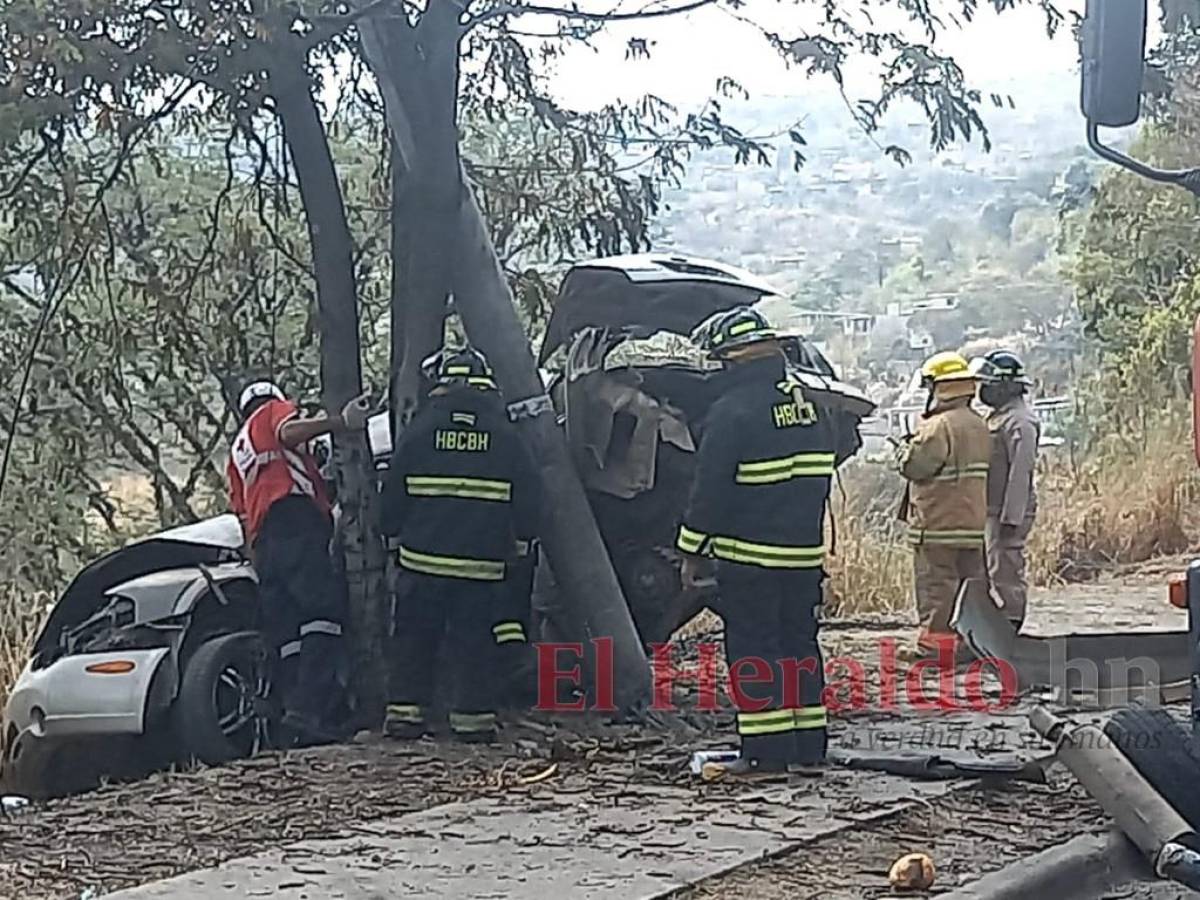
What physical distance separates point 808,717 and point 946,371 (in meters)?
3.23

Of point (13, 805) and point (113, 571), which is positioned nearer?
point (13, 805)

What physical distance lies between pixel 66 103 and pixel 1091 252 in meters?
14.6

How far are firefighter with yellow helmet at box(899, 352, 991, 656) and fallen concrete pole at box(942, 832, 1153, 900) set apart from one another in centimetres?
382

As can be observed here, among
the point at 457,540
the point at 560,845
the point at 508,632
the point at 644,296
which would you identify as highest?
the point at 644,296

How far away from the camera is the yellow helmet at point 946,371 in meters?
10.3

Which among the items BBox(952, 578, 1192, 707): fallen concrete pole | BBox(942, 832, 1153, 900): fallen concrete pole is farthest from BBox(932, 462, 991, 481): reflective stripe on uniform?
BBox(942, 832, 1153, 900): fallen concrete pole

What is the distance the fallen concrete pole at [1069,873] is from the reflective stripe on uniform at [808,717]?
4.27ft

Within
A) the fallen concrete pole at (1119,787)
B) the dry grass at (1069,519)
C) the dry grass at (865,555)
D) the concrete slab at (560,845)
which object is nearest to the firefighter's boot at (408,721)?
the concrete slab at (560,845)

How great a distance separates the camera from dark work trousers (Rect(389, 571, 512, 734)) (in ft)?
27.5

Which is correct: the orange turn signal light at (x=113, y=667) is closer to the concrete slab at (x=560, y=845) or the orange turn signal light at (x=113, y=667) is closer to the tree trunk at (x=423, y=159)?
the tree trunk at (x=423, y=159)

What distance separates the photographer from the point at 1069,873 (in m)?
6.24

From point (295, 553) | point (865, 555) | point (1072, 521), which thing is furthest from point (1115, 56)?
point (1072, 521)

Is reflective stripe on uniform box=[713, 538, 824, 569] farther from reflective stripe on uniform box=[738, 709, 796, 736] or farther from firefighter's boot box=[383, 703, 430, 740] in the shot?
firefighter's boot box=[383, 703, 430, 740]

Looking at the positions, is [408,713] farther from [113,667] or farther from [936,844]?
[936,844]
